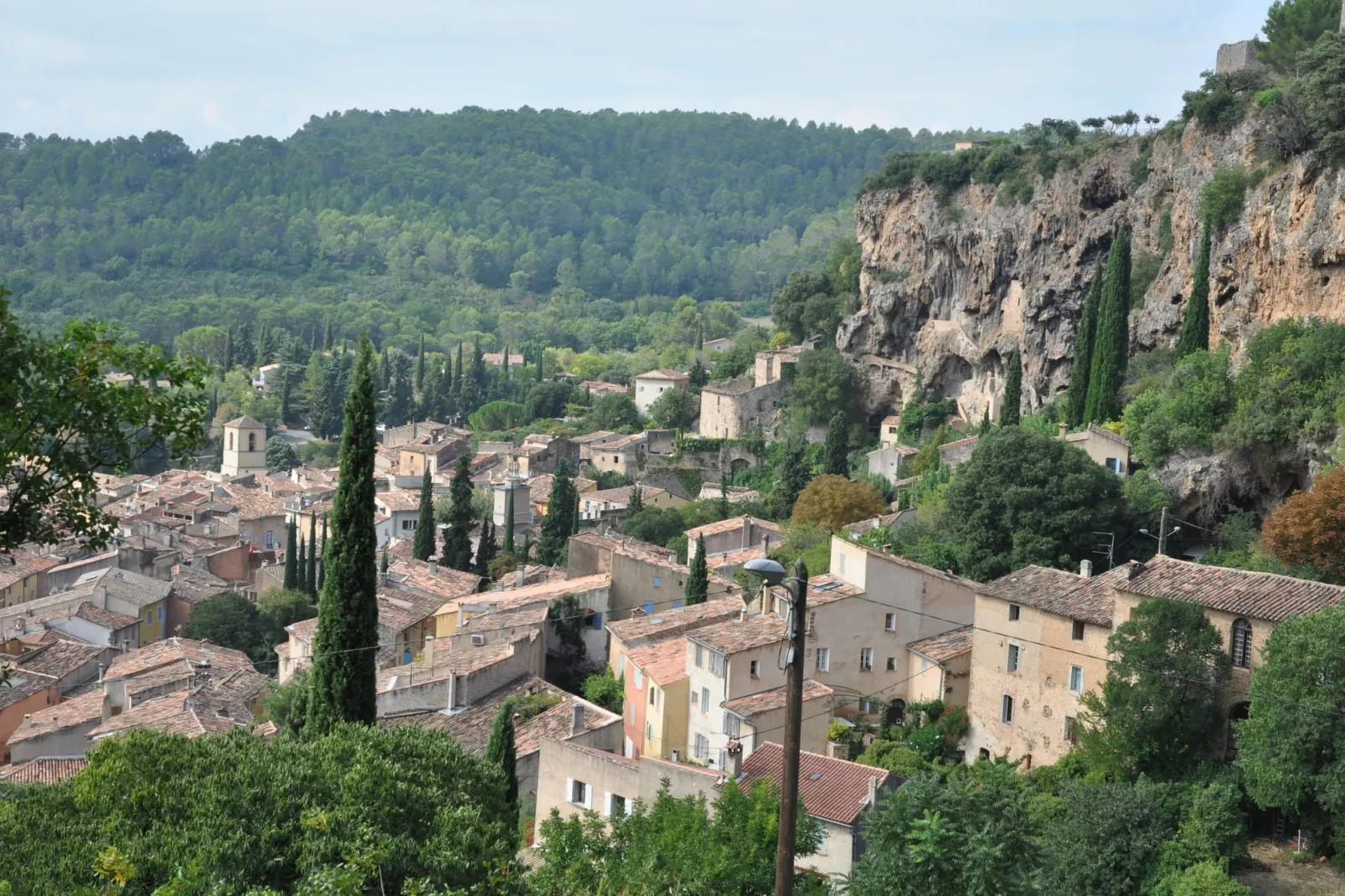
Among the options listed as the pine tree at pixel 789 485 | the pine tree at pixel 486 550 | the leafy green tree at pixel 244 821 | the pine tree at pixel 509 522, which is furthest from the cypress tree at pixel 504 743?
the pine tree at pixel 789 485

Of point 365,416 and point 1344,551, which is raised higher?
point 365,416

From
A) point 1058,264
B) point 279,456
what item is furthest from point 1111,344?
point 279,456

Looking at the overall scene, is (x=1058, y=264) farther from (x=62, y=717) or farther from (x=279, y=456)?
(x=279, y=456)

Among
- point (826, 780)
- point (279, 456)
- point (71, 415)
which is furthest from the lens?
point (279, 456)

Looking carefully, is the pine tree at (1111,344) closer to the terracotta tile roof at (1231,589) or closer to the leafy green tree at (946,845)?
the terracotta tile roof at (1231,589)

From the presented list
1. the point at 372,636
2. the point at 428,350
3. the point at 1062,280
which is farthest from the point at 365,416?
the point at 428,350

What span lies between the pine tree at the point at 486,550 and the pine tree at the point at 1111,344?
18524 millimetres

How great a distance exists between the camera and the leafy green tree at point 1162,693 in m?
24.4

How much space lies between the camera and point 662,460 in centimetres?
6681

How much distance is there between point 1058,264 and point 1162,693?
98.9 feet

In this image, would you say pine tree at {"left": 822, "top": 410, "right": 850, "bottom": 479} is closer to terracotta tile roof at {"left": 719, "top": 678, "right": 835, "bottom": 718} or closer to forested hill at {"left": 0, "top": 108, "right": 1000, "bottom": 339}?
terracotta tile roof at {"left": 719, "top": 678, "right": 835, "bottom": 718}

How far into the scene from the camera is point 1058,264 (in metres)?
52.3

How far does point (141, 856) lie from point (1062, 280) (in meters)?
43.6

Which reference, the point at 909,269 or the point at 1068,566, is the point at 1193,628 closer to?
the point at 1068,566
